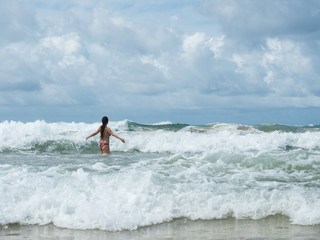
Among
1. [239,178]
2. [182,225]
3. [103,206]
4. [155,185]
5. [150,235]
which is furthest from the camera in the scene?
[239,178]

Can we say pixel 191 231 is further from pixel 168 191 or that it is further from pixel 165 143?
pixel 165 143

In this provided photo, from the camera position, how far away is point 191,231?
597 centimetres

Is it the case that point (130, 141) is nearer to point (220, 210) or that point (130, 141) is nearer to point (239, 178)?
point (239, 178)

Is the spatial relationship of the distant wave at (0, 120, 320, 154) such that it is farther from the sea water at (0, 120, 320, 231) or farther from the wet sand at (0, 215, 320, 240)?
the wet sand at (0, 215, 320, 240)

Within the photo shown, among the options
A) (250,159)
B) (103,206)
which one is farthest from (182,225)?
(250,159)

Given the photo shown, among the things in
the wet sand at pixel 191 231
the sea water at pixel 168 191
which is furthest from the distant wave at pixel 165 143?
the wet sand at pixel 191 231

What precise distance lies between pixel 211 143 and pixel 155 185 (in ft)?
40.3

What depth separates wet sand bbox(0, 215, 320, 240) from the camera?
569cm

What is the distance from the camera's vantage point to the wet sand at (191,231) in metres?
5.69

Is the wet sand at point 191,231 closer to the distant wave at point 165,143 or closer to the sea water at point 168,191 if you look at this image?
the sea water at point 168,191

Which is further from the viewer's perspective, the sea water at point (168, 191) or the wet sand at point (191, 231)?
the sea water at point (168, 191)

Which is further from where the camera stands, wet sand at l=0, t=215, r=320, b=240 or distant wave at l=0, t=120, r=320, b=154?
distant wave at l=0, t=120, r=320, b=154

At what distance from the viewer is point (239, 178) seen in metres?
8.65

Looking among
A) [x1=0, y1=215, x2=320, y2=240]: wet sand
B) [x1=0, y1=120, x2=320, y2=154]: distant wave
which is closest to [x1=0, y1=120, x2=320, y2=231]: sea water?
[x1=0, y1=215, x2=320, y2=240]: wet sand
